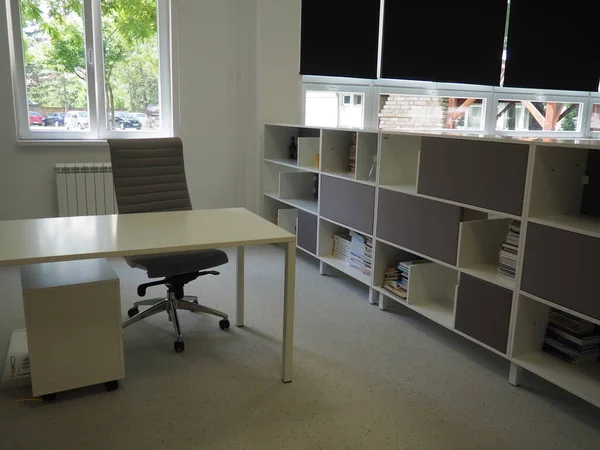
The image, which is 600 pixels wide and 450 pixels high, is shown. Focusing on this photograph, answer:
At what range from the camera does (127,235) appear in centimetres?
239

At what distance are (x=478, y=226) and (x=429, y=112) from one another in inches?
122

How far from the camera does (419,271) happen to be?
3.29 m

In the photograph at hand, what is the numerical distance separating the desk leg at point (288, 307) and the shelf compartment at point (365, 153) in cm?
139

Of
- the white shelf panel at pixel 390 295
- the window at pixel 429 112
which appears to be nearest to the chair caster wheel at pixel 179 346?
the white shelf panel at pixel 390 295

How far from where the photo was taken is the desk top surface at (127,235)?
210 centimetres

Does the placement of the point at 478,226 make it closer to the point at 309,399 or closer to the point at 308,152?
the point at 309,399

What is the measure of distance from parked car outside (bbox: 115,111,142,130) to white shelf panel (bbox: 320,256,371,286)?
2.18 metres

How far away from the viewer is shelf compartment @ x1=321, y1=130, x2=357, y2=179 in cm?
406

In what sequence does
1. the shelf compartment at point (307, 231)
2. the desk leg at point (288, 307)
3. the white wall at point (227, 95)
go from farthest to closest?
the white wall at point (227, 95) < the shelf compartment at point (307, 231) < the desk leg at point (288, 307)

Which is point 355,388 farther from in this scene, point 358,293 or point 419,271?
point 358,293

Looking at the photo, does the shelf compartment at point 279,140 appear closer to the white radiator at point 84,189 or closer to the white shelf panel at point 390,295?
the white radiator at point 84,189

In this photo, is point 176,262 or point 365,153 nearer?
point 176,262

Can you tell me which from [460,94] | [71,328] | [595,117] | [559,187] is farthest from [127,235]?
[595,117]

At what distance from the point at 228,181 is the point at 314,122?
1.07 m
